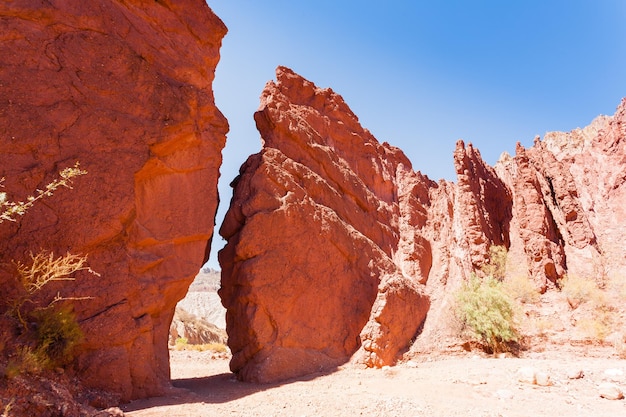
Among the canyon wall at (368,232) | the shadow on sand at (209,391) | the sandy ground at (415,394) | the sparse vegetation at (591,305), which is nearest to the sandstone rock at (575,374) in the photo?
the sandy ground at (415,394)

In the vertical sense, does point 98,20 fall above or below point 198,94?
above

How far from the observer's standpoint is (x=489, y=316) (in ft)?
52.7

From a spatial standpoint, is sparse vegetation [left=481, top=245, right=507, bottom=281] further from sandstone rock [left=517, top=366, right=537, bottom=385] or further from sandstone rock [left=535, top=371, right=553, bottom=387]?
sandstone rock [left=535, top=371, right=553, bottom=387]

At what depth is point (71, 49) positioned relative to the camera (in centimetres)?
1055

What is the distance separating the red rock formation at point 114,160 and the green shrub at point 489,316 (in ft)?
36.3

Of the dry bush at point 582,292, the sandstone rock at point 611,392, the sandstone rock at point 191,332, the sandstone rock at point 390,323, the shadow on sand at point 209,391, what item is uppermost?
the dry bush at point 582,292

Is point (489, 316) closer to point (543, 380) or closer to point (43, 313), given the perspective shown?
point (543, 380)

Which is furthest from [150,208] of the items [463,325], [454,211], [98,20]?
[454,211]

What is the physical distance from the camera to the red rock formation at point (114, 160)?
30.0 feet

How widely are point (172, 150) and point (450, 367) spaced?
11343 mm

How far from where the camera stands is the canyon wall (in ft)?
46.4

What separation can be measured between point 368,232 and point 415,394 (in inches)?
398

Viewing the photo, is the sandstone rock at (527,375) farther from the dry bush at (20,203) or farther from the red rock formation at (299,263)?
the dry bush at (20,203)

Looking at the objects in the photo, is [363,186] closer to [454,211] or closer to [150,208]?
[454,211]
